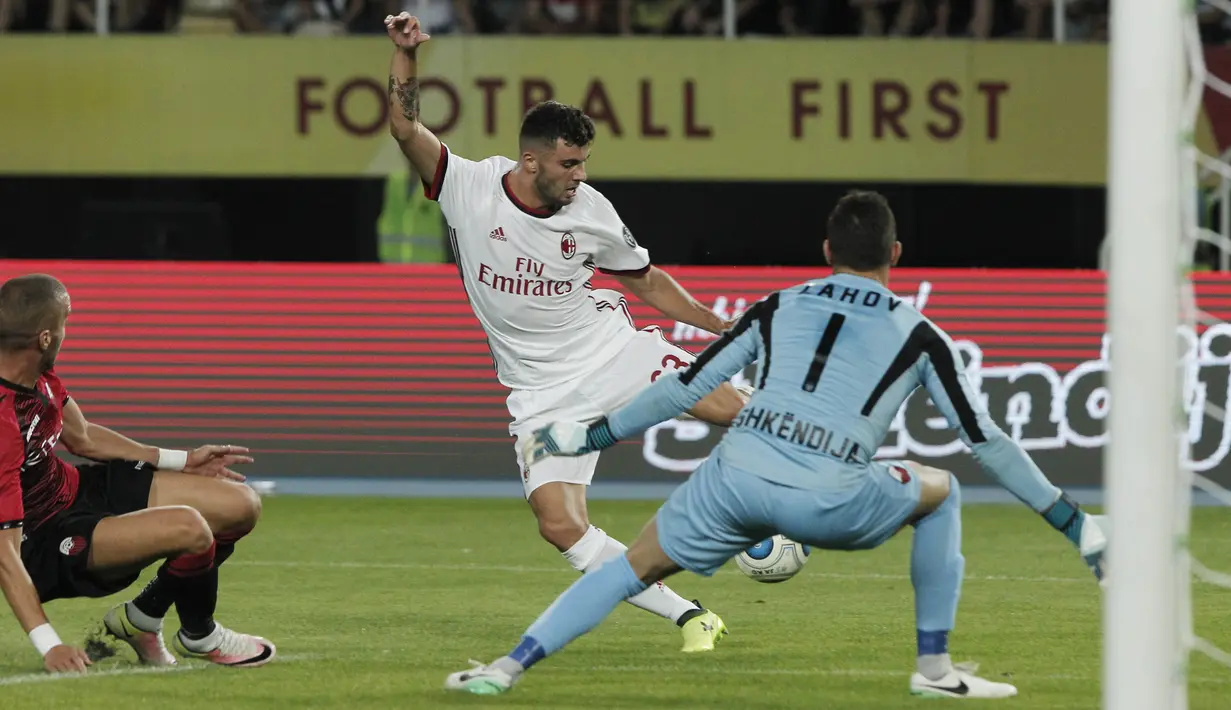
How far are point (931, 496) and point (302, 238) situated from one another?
1485 centimetres

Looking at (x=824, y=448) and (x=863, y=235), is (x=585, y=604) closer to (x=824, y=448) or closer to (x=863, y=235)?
(x=824, y=448)

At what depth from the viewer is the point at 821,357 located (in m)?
5.41

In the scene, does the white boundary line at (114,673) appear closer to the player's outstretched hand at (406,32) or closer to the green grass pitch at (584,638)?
the green grass pitch at (584,638)

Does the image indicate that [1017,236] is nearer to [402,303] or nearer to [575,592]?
[402,303]

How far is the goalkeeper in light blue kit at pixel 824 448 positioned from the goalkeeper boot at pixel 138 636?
1340 mm

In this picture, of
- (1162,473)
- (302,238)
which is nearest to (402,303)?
(302,238)

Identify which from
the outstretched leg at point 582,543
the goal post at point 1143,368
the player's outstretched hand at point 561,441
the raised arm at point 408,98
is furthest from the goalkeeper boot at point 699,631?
the goal post at point 1143,368

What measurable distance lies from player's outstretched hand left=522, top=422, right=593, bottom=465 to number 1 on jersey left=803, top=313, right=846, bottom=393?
0.61 meters

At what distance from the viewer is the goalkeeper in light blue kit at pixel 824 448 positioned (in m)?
5.38

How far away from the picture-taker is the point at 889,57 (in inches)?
710

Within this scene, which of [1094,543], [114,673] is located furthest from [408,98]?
[1094,543]

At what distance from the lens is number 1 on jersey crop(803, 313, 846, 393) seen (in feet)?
17.8

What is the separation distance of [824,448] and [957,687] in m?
0.84

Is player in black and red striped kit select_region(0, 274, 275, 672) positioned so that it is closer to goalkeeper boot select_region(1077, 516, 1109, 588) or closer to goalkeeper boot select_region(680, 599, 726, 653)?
goalkeeper boot select_region(680, 599, 726, 653)
